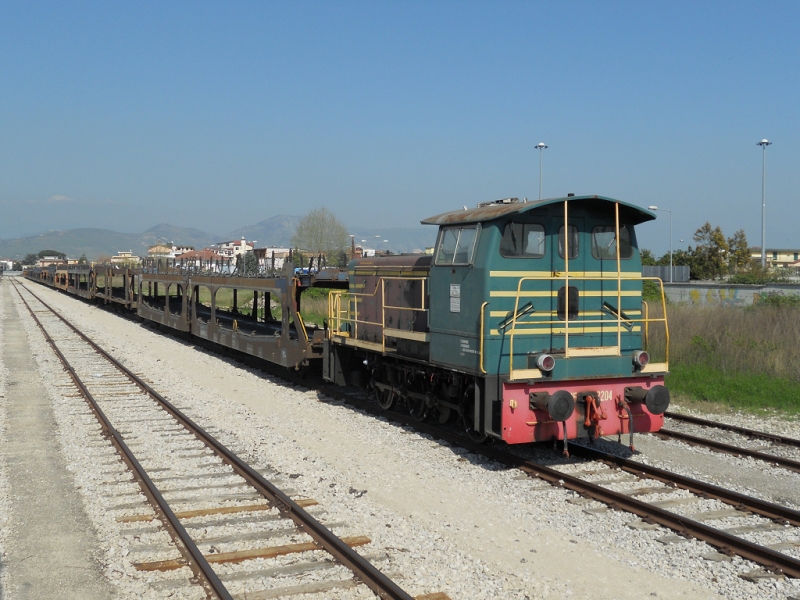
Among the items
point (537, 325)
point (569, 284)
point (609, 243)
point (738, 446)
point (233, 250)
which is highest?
point (233, 250)

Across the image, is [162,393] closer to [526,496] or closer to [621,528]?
[526,496]

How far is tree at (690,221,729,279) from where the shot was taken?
154 feet

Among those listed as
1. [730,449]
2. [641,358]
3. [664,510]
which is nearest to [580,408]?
[641,358]

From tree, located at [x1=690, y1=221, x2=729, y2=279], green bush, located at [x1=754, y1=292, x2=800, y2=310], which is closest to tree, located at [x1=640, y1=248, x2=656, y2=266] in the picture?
tree, located at [x1=690, y1=221, x2=729, y2=279]

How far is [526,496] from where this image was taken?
7.76 m

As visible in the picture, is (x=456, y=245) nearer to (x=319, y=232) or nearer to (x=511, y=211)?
(x=511, y=211)

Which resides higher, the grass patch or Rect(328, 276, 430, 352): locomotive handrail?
Rect(328, 276, 430, 352): locomotive handrail

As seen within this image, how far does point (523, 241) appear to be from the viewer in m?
8.82

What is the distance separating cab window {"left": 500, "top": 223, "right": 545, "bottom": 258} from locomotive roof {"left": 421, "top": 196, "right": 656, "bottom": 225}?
27 cm

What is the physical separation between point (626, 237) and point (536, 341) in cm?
191

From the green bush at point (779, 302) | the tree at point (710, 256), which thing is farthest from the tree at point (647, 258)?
the green bush at point (779, 302)

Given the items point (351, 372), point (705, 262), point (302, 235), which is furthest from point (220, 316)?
point (302, 235)

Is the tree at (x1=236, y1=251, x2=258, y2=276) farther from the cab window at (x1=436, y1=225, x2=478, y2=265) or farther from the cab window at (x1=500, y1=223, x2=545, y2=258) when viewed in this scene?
the cab window at (x1=500, y1=223, x2=545, y2=258)

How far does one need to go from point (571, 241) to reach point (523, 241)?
27.2 inches
